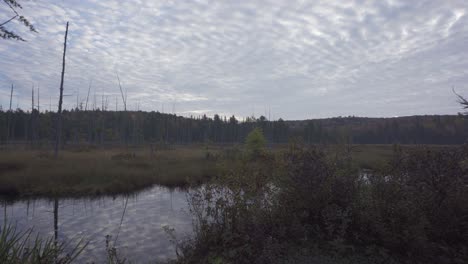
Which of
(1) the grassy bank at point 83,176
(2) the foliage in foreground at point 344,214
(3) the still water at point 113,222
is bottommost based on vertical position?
(3) the still water at point 113,222

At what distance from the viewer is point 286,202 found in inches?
256

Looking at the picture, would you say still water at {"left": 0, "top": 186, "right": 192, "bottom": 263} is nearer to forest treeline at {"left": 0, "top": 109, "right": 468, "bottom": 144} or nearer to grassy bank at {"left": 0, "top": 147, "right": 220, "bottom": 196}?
grassy bank at {"left": 0, "top": 147, "right": 220, "bottom": 196}

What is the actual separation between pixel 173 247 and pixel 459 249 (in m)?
6.79

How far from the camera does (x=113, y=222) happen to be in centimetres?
1063

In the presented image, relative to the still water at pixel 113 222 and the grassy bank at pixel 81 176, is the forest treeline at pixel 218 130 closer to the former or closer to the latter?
the grassy bank at pixel 81 176

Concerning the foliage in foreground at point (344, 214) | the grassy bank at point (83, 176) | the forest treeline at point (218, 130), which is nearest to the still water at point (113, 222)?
the grassy bank at point (83, 176)

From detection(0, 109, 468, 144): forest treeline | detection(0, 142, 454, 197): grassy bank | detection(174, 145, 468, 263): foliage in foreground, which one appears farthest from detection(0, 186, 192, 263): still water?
detection(0, 109, 468, 144): forest treeline

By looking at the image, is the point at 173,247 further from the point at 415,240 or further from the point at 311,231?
the point at 415,240

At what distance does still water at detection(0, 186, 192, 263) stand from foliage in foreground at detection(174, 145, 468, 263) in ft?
8.29

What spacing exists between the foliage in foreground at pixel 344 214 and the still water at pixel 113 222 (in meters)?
2.53

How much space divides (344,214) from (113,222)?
28.7ft

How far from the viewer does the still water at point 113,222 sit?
26.2 feet

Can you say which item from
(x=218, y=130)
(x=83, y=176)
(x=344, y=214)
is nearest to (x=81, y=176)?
(x=83, y=176)

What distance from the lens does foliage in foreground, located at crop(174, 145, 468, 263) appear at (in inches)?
201
